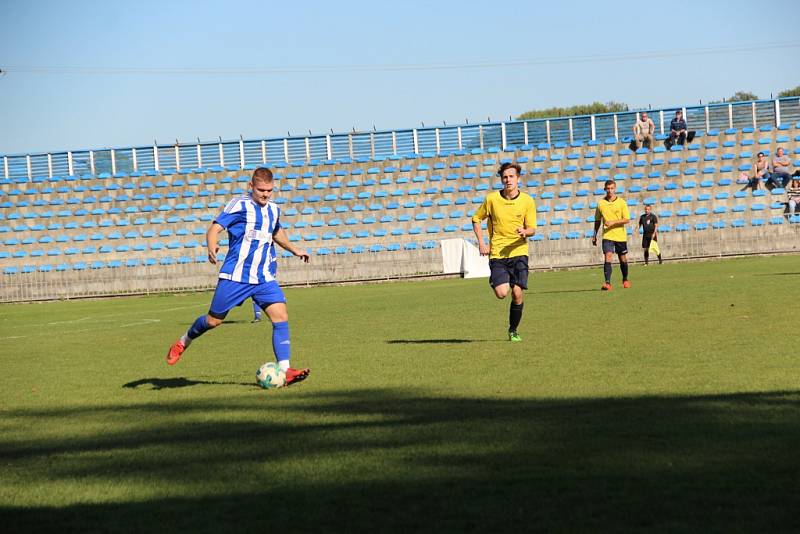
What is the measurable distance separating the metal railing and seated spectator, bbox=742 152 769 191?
2.67 metres

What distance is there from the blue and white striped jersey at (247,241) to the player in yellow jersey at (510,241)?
3.74 m

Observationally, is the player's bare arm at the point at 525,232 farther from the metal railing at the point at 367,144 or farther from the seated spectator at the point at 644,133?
the metal railing at the point at 367,144

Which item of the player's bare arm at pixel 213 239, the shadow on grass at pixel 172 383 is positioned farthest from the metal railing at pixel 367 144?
the player's bare arm at pixel 213 239

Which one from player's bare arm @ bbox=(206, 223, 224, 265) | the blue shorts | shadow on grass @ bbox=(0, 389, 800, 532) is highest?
player's bare arm @ bbox=(206, 223, 224, 265)

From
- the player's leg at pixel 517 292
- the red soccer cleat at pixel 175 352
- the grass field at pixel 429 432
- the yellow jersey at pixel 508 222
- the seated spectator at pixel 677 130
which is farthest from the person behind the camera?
the seated spectator at pixel 677 130

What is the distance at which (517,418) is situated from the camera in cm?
737

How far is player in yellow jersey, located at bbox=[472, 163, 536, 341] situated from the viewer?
13336 mm

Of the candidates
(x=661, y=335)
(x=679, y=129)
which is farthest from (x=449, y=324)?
(x=679, y=129)

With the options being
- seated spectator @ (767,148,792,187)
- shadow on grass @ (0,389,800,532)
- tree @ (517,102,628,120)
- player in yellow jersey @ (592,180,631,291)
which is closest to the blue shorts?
shadow on grass @ (0,389,800,532)

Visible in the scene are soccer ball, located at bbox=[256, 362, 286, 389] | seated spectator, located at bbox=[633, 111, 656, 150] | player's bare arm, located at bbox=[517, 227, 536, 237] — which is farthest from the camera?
seated spectator, located at bbox=[633, 111, 656, 150]

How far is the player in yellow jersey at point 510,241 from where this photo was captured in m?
13.3

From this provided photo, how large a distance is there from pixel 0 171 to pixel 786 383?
42.9 meters

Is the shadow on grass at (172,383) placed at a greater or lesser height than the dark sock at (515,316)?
lesser

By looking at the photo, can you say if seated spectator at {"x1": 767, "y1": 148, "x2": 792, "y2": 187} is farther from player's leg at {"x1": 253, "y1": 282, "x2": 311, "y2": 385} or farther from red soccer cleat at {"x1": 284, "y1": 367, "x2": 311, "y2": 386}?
red soccer cleat at {"x1": 284, "y1": 367, "x2": 311, "y2": 386}
